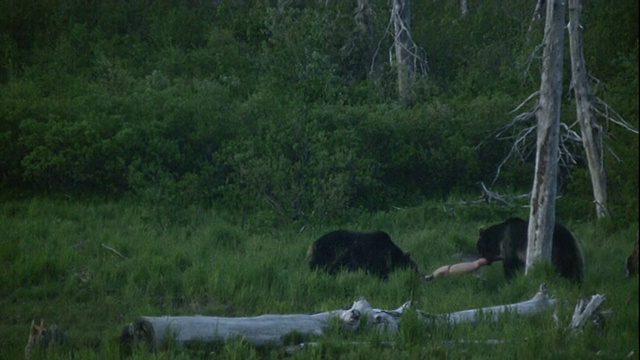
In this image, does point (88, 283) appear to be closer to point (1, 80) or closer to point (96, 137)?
point (96, 137)

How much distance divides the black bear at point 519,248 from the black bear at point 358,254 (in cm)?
113

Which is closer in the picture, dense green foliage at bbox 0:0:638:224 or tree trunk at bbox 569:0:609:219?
tree trunk at bbox 569:0:609:219

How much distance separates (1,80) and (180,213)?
9039 millimetres

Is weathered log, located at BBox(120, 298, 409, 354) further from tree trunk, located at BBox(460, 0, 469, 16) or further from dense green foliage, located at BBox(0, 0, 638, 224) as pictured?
tree trunk, located at BBox(460, 0, 469, 16)

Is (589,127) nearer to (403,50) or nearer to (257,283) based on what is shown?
(257,283)

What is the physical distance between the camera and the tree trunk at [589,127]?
13719 millimetres

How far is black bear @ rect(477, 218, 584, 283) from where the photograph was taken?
1095cm

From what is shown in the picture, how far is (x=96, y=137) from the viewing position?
620 inches

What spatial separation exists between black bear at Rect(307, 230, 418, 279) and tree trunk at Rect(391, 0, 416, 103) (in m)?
7.78

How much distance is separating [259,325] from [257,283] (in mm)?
2269

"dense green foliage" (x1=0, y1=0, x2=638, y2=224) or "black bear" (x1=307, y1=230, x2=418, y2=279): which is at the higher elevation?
"dense green foliage" (x1=0, y1=0, x2=638, y2=224)

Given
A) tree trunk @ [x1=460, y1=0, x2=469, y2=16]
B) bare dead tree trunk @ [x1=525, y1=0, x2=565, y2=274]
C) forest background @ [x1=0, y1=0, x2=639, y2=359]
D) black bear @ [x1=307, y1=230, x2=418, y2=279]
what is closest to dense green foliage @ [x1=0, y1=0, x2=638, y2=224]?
forest background @ [x1=0, y1=0, x2=639, y2=359]

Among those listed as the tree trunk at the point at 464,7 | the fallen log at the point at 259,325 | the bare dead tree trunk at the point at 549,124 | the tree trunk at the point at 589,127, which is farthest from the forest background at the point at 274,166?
the bare dead tree trunk at the point at 549,124

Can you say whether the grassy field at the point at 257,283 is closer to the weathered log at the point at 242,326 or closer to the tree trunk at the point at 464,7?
the weathered log at the point at 242,326
